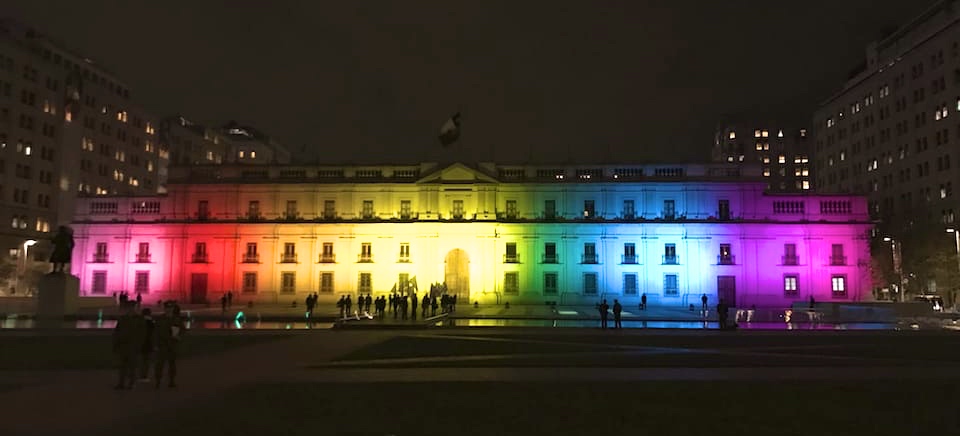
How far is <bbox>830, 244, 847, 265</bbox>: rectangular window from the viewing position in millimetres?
63769

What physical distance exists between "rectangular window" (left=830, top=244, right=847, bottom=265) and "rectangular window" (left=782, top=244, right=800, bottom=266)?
10.3 ft

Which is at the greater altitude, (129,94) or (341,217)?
(129,94)

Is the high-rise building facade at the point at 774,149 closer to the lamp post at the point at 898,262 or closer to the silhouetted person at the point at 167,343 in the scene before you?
the lamp post at the point at 898,262

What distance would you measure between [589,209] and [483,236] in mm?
10936

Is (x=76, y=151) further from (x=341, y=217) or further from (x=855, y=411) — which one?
(x=855, y=411)

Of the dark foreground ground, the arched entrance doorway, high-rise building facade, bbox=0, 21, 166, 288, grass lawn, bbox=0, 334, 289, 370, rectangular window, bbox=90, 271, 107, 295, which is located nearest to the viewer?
the dark foreground ground

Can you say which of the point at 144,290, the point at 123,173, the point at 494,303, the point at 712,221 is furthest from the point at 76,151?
the point at 712,221

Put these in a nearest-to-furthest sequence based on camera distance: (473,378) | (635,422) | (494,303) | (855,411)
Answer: (635,422), (855,411), (473,378), (494,303)

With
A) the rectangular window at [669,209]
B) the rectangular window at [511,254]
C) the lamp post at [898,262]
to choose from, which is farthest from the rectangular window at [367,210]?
the lamp post at [898,262]

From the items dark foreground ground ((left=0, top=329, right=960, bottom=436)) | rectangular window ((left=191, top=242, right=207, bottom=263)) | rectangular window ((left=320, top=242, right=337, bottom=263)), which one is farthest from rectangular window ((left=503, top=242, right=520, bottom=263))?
dark foreground ground ((left=0, top=329, right=960, bottom=436))

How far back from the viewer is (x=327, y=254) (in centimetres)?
6794

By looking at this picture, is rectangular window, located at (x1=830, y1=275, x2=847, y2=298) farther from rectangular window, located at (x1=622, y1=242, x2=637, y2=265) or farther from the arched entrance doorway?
the arched entrance doorway

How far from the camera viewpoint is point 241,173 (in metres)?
70.9

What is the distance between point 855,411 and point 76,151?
93150 millimetres
